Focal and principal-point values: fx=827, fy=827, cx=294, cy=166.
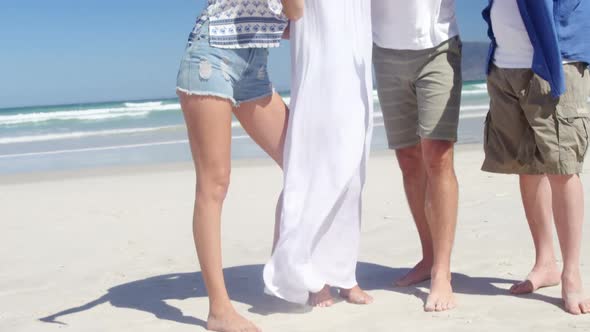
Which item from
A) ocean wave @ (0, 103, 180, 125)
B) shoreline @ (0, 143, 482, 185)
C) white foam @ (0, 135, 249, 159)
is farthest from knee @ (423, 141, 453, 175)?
ocean wave @ (0, 103, 180, 125)

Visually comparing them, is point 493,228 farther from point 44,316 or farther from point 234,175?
point 234,175

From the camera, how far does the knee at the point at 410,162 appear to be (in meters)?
4.09

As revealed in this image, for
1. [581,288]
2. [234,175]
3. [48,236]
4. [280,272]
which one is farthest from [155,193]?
[581,288]

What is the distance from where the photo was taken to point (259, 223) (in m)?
6.05

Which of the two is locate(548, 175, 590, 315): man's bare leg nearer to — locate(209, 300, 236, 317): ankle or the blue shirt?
the blue shirt

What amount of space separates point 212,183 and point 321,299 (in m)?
0.79

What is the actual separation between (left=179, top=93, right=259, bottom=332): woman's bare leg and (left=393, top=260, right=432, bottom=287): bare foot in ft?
3.14

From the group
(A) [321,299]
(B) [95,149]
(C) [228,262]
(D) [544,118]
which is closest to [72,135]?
(B) [95,149]

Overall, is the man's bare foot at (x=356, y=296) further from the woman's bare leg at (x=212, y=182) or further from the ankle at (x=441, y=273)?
the woman's bare leg at (x=212, y=182)

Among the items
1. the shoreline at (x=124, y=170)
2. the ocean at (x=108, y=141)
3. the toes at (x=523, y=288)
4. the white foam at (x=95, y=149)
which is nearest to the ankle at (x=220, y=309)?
the toes at (x=523, y=288)

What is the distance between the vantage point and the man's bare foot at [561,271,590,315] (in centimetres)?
A: 351

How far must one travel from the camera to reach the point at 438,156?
148 inches

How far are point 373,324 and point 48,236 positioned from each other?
10.5ft

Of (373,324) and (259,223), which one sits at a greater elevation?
(373,324)
